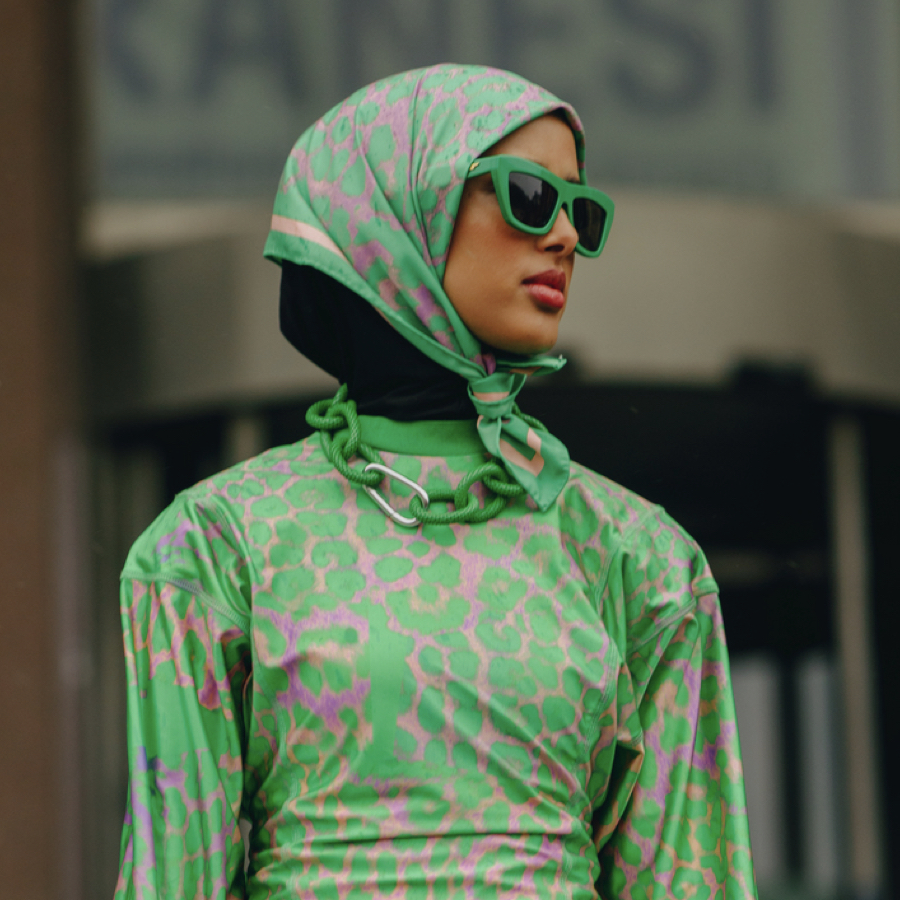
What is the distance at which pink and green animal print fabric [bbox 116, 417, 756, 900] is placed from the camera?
5.43 feet

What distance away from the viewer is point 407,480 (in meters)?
1.76

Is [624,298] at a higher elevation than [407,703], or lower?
higher

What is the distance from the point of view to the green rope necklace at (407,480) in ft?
5.75

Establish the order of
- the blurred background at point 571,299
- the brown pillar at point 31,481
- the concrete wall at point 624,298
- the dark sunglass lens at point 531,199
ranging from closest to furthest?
the dark sunglass lens at point 531,199
the brown pillar at point 31,481
the blurred background at point 571,299
the concrete wall at point 624,298

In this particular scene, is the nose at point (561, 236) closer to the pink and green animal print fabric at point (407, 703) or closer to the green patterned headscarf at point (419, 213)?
the green patterned headscarf at point (419, 213)

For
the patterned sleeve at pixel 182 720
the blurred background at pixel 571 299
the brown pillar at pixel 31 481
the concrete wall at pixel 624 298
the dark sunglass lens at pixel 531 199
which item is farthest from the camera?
the concrete wall at pixel 624 298

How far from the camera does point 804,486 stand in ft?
22.9

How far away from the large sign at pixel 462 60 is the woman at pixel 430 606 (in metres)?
4.64

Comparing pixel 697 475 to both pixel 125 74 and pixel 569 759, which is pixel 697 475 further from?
pixel 569 759

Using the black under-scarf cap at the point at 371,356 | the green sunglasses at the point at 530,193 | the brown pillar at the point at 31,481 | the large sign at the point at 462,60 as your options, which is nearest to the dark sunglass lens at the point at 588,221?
the green sunglasses at the point at 530,193

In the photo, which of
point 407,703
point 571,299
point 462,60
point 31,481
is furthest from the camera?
point 462,60

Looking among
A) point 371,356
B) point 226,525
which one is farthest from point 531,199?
point 226,525

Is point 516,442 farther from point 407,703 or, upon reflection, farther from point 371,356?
point 407,703

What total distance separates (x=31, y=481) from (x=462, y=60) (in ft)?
8.09
